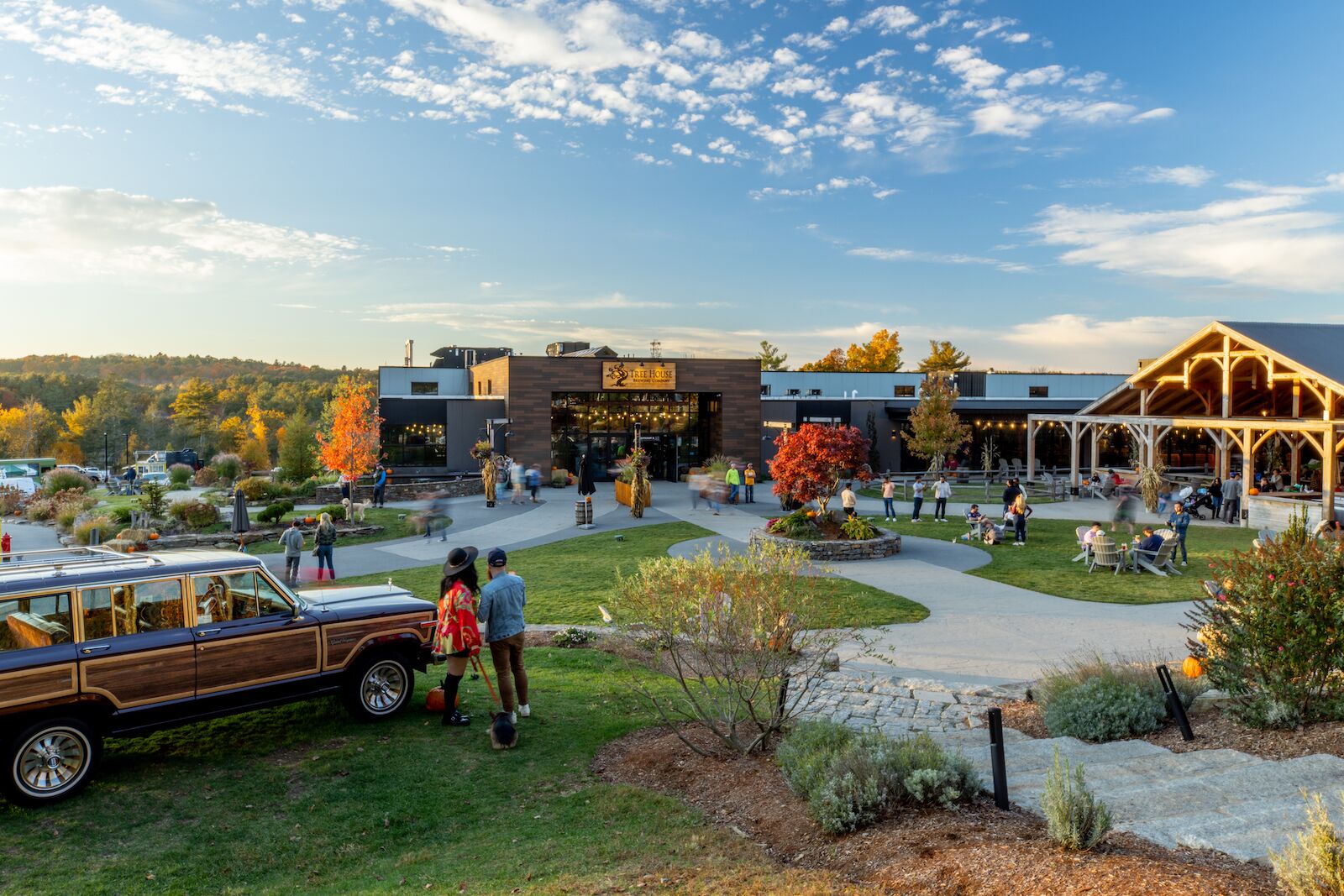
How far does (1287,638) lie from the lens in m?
6.35

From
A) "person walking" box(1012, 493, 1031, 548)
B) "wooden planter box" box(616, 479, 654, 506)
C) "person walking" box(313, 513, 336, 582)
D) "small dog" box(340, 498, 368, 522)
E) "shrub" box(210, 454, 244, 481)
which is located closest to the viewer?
"person walking" box(313, 513, 336, 582)

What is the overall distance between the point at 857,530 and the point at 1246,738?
39.2 ft

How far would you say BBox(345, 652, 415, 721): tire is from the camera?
25.0 feet

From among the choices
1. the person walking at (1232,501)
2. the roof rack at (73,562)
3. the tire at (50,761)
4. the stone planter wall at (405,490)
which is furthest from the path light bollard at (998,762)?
the stone planter wall at (405,490)

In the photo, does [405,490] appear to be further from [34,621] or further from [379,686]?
[34,621]

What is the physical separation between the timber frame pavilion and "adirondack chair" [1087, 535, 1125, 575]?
23.7 ft

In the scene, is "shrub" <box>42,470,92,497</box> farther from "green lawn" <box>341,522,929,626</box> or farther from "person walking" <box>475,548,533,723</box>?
"person walking" <box>475,548,533,723</box>

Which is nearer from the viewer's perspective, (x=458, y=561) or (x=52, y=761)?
(x=52, y=761)

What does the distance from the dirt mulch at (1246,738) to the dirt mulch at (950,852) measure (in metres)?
2.18

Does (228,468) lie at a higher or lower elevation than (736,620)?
lower

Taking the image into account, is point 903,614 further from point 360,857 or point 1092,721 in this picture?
point 360,857

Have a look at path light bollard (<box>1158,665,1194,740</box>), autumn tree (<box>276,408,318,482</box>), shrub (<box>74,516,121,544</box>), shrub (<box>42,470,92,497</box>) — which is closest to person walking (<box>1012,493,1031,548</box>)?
path light bollard (<box>1158,665,1194,740</box>)

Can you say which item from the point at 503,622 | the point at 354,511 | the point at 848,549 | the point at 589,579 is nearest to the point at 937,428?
the point at 848,549

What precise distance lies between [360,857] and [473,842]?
2.30ft
